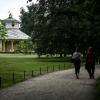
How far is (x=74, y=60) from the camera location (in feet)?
84.2

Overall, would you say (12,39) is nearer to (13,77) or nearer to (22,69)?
(22,69)

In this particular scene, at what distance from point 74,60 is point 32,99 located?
10.5m

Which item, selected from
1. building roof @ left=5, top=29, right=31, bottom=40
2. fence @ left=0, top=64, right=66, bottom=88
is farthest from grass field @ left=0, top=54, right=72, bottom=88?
building roof @ left=5, top=29, right=31, bottom=40

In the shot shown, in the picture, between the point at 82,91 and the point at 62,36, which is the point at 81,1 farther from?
the point at 62,36

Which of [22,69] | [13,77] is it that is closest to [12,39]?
[22,69]

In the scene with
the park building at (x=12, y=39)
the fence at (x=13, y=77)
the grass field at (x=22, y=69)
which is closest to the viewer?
the fence at (x=13, y=77)

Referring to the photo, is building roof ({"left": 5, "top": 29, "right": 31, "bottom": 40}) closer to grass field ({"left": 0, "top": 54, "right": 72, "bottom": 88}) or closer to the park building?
the park building

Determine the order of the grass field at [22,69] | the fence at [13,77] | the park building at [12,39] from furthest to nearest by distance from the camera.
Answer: the park building at [12,39] → the grass field at [22,69] → the fence at [13,77]

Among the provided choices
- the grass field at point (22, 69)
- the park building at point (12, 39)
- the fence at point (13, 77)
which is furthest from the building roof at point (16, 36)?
the fence at point (13, 77)

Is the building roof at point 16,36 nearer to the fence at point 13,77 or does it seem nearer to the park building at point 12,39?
the park building at point 12,39

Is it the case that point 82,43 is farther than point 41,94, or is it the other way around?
point 82,43

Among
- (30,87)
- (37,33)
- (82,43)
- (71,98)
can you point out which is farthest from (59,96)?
(37,33)

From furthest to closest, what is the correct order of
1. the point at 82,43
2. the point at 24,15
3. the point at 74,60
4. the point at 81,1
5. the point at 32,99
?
the point at 24,15, the point at 82,43, the point at 74,60, the point at 81,1, the point at 32,99

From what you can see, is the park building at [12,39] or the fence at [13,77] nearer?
the fence at [13,77]
